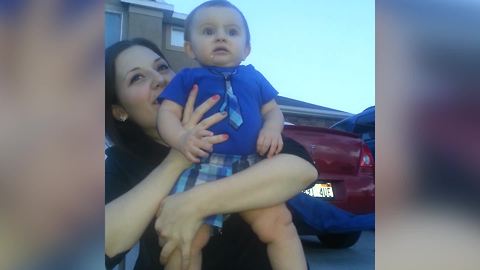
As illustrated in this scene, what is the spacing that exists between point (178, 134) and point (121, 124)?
226mm

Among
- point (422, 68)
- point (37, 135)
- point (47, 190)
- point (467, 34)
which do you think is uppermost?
point (467, 34)

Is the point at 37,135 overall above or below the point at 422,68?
below

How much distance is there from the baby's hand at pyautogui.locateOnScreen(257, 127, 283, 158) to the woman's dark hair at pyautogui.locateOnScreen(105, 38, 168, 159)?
1.34 ft

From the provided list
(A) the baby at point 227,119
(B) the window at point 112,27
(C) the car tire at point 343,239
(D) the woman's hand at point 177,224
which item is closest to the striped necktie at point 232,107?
(A) the baby at point 227,119

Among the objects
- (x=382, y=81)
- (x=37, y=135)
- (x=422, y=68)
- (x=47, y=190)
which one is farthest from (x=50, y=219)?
(x=422, y=68)

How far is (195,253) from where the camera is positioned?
79.4 inches

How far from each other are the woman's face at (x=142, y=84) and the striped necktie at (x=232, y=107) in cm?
22

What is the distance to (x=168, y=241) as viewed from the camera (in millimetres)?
2006

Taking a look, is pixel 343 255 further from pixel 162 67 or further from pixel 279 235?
pixel 162 67

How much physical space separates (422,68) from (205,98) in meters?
0.92

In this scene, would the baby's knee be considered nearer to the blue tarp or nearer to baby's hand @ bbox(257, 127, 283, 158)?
the blue tarp

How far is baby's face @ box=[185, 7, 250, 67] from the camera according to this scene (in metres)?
2.06

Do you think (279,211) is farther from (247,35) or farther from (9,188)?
(9,188)

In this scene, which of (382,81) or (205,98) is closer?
(205,98)
